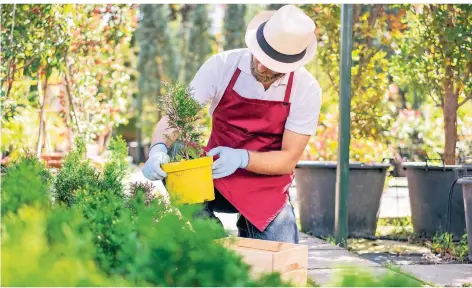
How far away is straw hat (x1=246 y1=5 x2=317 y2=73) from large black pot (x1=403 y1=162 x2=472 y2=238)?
3.27 meters

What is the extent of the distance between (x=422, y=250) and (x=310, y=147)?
3.94 metres

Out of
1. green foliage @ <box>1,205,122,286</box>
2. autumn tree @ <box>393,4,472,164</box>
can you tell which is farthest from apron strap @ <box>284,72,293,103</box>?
autumn tree @ <box>393,4,472,164</box>

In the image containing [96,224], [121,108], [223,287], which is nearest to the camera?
[223,287]

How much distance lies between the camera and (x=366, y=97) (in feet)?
25.2

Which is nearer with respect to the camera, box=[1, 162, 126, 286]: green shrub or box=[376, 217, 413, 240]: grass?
box=[1, 162, 126, 286]: green shrub

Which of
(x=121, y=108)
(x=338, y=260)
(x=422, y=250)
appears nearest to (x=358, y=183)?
(x=422, y=250)

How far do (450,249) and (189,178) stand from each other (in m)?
3.40

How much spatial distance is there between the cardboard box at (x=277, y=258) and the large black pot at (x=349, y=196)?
432 cm

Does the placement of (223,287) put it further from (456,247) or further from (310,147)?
(310,147)

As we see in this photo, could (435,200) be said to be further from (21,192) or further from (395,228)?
(21,192)

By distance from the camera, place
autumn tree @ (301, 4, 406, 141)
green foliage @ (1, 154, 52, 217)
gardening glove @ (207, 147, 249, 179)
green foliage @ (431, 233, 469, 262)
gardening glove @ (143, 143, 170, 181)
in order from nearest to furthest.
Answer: green foliage @ (1, 154, 52, 217) < gardening glove @ (143, 143, 170, 181) < gardening glove @ (207, 147, 249, 179) < green foliage @ (431, 233, 469, 262) < autumn tree @ (301, 4, 406, 141)

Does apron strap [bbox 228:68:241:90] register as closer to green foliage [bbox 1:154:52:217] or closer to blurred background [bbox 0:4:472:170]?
blurred background [bbox 0:4:472:170]

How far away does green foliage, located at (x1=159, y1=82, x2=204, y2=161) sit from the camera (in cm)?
254

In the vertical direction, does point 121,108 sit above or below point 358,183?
above
